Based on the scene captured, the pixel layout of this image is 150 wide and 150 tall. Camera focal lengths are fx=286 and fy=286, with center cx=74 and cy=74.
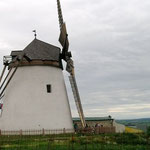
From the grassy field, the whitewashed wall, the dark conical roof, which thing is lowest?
the grassy field

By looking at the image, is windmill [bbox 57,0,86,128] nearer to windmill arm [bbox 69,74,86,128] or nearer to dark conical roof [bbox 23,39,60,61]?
windmill arm [bbox 69,74,86,128]

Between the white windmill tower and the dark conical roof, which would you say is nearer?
the white windmill tower

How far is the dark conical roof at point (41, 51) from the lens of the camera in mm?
23312

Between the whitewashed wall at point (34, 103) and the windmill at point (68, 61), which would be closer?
the whitewashed wall at point (34, 103)

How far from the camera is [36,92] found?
74.4ft

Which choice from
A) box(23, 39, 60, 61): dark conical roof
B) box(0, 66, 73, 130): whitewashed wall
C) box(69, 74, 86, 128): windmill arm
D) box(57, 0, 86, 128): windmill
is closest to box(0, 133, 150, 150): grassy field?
box(0, 66, 73, 130): whitewashed wall

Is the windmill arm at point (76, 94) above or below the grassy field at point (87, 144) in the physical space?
above

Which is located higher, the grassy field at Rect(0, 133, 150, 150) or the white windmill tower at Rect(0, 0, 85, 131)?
the white windmill tower at Rect(0, 0, 85, 131)

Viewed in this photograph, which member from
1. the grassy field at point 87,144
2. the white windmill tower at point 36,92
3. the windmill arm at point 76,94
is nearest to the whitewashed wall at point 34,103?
the white windmill tower at point 36,92

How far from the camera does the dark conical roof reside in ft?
76.5

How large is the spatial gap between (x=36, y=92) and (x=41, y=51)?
11.7 ft

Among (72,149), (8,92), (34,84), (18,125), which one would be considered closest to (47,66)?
(34,84)

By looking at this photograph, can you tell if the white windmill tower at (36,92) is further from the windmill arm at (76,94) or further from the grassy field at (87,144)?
the grassy field at (87,144)

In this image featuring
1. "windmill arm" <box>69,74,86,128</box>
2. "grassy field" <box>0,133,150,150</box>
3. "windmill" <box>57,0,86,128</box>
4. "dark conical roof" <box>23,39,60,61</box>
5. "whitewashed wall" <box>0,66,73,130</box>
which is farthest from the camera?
"windmill" <box>57,0,86,128</box>
